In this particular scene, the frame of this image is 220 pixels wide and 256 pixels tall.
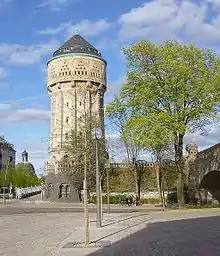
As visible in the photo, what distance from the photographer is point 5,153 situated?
15600 centimetres

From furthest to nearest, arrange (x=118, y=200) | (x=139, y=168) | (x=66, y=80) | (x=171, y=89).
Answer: (x=66, y=80)
(x=139, y=168)
(x=118, y=200)
(x=171, y=89)

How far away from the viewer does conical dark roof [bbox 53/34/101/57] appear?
85.3m

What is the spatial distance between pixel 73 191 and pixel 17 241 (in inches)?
2298

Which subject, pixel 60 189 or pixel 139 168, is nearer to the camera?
pixel 139 168

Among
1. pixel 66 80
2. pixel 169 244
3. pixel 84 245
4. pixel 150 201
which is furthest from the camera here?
pixel 66 80

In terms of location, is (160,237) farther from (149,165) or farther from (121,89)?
(149,165)

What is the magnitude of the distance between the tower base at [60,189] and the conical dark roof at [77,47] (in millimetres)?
22129

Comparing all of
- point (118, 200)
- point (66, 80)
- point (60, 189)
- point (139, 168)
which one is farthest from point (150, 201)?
point (66, 80)

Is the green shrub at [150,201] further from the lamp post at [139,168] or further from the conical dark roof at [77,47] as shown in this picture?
the conical dark roof at [77,47]

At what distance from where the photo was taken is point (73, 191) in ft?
248

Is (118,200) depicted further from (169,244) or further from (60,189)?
(169,244)

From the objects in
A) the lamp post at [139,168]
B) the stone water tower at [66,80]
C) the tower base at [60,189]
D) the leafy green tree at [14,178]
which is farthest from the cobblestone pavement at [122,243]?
the leafy green tree at [14,178]

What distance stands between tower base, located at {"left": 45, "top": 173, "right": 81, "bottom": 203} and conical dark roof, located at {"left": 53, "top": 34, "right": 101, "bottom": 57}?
2213cm

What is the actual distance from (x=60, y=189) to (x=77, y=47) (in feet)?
84.3
